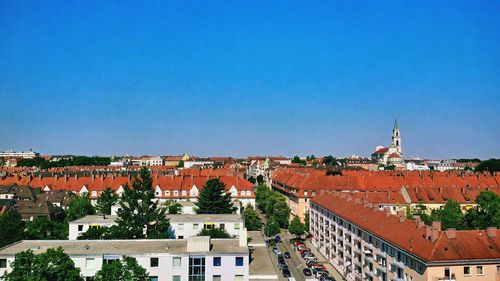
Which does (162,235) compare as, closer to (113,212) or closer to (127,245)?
(127,245)

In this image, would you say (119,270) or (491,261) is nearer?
(119,270)

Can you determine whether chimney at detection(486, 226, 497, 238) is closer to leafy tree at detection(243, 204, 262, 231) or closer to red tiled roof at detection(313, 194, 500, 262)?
→ red tiled roof at detection(313, 194, 500, 262)

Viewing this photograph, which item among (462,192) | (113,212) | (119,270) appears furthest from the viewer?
(462,192)

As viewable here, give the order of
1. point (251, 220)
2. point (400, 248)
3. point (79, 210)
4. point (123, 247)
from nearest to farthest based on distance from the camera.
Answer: point (123, 247)
point (400, 248)
point (79, 210)
point (251, 220)

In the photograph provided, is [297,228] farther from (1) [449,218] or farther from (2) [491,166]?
(2) [491,166]

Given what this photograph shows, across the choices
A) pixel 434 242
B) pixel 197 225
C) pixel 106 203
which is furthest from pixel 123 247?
pixel 106 203

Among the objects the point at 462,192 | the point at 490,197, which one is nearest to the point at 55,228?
the point at 490,197

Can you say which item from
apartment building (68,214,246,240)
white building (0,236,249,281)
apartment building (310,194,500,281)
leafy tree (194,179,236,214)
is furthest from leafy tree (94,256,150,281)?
leafy tree (194,179,236,214)
